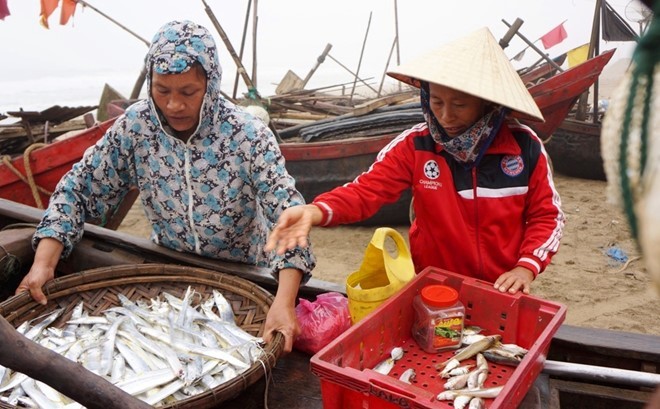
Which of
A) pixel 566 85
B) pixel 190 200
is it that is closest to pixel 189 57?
pixel 190 200

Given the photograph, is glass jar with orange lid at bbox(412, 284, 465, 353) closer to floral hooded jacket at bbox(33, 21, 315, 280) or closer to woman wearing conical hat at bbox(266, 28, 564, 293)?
woman wearing conical hat at bbox(266, 28, 564, 293)

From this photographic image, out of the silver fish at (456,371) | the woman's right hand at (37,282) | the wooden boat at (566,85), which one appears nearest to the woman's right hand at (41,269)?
the woman's right hand at (37,282)

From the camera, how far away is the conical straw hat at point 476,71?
2.03 metres

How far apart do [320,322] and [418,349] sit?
42cm

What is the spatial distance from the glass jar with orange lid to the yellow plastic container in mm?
123

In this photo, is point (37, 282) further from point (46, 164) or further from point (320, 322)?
point (46, 164)

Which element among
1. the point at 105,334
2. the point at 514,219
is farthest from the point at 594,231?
the point at 105,334

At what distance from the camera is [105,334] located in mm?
2264

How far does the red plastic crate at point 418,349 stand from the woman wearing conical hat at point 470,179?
119 millimetres

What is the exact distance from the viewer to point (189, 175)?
105 inches

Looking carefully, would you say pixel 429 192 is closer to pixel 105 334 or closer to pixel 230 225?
pixel 230 225

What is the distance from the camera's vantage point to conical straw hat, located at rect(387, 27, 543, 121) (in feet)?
6.65

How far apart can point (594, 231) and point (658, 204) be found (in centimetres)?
704

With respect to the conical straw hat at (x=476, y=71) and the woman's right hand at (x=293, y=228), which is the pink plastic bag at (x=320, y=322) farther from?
the conical straw hat at (x=476, y=71)
